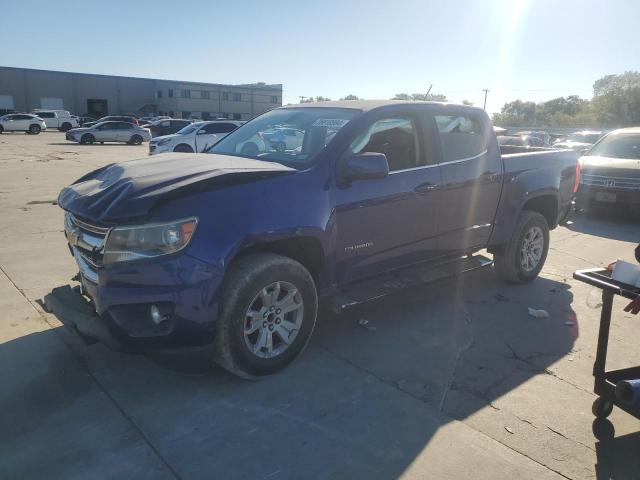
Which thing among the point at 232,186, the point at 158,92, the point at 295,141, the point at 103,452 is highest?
the point at 158,92

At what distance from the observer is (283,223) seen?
11.2ft

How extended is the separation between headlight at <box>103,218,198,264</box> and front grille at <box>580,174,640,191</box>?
29.8ft

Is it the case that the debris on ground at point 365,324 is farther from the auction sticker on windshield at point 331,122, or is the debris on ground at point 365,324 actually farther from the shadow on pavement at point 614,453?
the shadow on pavement at point 614,453

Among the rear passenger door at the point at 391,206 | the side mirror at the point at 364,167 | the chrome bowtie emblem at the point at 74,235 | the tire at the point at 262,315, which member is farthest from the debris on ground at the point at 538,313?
the chrome bowtie emblem at the point at 74,235

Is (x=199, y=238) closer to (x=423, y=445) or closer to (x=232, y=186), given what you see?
(x=232, y=186)

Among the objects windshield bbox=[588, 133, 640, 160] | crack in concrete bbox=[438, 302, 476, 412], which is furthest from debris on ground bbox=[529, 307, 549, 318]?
windshield bbox=[588, 133, 640, 160]

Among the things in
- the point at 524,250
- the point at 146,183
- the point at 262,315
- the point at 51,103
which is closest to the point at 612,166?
the point at 524,250

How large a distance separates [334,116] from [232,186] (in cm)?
138

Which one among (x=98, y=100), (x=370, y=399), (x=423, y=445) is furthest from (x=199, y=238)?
(x=98, y=100)

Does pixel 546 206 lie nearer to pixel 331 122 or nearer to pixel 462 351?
pixel 462 351

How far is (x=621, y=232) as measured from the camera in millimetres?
9000

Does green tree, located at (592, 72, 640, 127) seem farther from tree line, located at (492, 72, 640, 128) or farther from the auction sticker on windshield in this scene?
the auction sticker on windshield

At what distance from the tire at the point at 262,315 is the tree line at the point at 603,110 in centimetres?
5976

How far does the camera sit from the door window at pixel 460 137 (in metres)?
4.74
